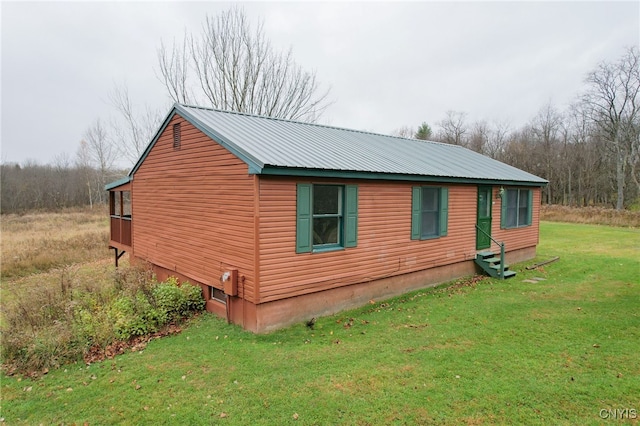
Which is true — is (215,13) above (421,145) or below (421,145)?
above

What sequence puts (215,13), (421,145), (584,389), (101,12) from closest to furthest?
(584,389) < (421,145) < (101,12) < (215,13)

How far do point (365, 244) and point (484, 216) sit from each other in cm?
551

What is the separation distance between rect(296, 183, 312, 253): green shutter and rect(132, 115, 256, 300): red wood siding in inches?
36.5

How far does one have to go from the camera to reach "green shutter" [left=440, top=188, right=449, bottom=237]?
10.4 metres

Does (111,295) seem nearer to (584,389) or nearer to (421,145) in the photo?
(584,389)

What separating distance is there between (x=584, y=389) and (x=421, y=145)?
10.8 metres

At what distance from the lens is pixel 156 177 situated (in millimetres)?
10703

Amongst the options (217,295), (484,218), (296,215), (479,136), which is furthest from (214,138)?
(479,136)

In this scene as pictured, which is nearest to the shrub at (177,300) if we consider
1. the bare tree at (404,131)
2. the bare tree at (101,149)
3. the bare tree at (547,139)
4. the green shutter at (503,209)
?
the green shutter at (503,209)

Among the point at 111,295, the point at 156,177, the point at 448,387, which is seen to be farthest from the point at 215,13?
the point at 448,387

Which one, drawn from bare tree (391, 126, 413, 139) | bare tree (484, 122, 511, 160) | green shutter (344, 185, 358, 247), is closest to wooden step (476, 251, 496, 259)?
green shutter (344, 185, 358, 247)

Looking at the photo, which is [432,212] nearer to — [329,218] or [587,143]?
[329,218]

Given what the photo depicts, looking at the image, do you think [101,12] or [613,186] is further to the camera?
[613,186]

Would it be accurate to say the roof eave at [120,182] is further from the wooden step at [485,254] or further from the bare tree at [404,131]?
the bare tree at [404,131]
